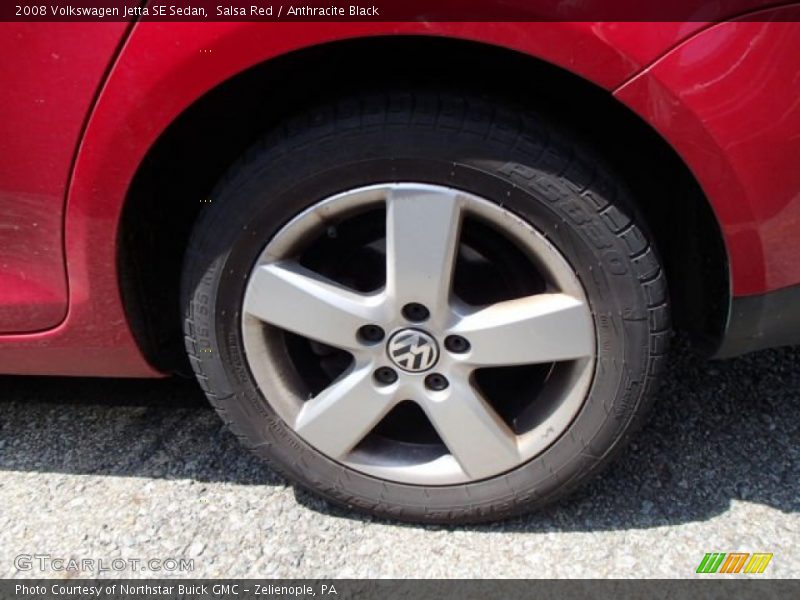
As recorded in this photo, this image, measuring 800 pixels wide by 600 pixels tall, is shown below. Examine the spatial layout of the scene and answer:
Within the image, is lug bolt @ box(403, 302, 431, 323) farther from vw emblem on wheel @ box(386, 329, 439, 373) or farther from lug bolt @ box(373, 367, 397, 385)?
lug bolt @ box(373, 367, 397, 385)

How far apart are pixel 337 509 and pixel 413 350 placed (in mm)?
548

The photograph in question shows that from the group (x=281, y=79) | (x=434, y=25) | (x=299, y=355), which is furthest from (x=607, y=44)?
(x=299, y=355)

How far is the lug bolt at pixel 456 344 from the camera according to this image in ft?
5.55

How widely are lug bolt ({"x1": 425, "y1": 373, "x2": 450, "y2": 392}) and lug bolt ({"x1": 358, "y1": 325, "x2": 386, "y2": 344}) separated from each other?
0.47ft

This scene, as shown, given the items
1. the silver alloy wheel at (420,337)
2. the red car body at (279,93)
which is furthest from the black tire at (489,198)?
the red car body at (279,93)

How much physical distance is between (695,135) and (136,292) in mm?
1244

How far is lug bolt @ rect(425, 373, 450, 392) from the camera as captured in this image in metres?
1.74

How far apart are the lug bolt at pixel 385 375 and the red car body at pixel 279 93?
23.4 inches

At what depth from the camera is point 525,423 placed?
1.84 m

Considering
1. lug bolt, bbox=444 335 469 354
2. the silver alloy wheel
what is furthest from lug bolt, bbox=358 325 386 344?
lug bolt, bbox=444 335 469 354
